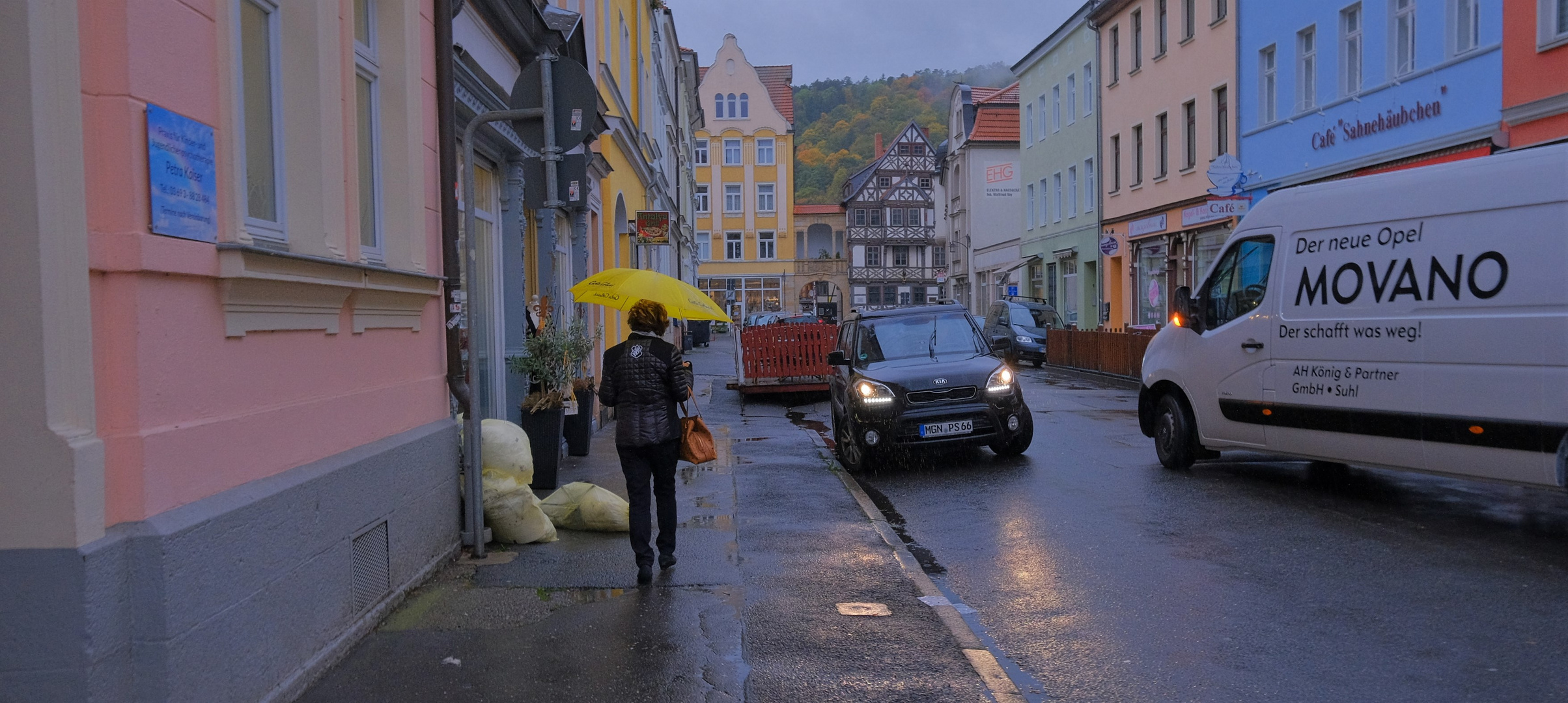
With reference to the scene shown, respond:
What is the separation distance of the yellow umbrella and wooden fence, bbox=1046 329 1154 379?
1500 cm

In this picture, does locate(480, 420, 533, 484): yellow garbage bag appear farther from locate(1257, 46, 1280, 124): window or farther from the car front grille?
locate(1257, 46, 1280, 124): window

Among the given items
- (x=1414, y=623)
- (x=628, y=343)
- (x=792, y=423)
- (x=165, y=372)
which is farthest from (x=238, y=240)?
(x=792, y=423)

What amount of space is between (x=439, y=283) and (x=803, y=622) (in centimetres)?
315

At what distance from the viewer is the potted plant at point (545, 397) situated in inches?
386

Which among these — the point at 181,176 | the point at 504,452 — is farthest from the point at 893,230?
the point at 181,176

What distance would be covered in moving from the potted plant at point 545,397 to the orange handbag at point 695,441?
304 cm

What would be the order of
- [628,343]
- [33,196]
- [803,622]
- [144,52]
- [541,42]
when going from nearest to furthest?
[33,196] < [144,52] < [803,622] < [628,343] < [541,42]

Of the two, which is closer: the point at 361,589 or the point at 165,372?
the point at 165,372

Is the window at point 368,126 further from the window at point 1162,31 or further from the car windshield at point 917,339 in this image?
the window at point 1162,31

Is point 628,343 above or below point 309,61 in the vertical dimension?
below

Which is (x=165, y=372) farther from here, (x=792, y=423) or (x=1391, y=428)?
(x=792, y=423)

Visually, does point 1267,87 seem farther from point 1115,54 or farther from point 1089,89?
point 1089,89

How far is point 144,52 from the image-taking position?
3.78m

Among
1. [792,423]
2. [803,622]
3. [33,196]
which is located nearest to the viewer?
[33,196]
